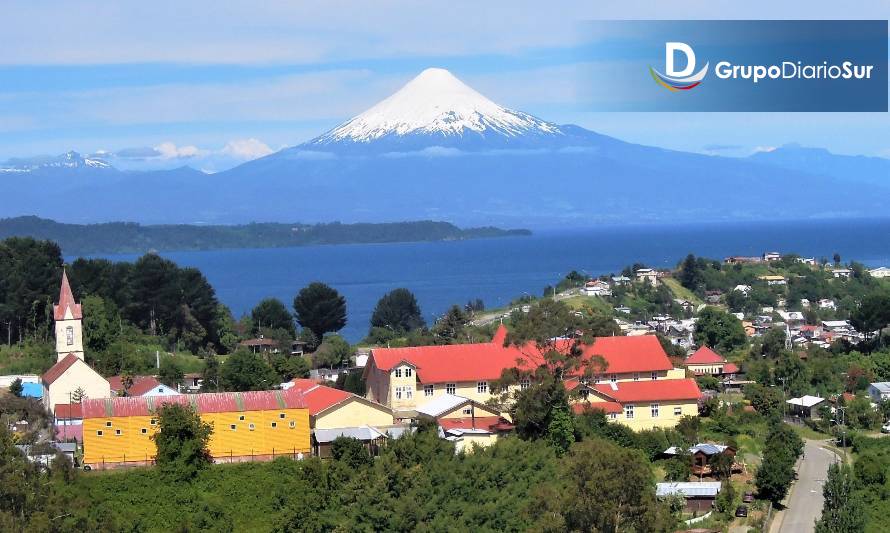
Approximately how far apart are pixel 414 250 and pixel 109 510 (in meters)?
154

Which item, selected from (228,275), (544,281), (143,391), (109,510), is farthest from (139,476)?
(228,275)

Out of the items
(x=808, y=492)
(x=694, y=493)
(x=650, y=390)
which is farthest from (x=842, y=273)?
(x=694, y=493)

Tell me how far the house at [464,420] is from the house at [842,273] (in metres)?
42.6

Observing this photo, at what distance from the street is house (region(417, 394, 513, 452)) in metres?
6.13

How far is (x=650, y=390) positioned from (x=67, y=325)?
48.8 ft

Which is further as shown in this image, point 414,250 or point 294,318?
point 414,250

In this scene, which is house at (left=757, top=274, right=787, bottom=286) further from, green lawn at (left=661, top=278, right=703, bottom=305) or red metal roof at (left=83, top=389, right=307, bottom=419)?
red metal roof at (left=83, top=389, right=307, bottom=419)

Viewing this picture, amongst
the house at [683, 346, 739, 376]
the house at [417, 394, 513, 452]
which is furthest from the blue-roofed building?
the house at [683, 346, 739, 376]

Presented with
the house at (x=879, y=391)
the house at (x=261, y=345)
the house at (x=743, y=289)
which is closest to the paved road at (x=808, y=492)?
the house at (x=879, y=391)

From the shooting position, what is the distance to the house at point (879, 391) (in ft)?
115

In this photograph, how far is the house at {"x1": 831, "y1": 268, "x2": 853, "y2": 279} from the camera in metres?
68.7

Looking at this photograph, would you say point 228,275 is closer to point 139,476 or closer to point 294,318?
point 294,318

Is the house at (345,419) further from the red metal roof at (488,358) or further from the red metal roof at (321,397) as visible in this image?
the red metal roof at (488,358)

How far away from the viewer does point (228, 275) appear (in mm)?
128000
